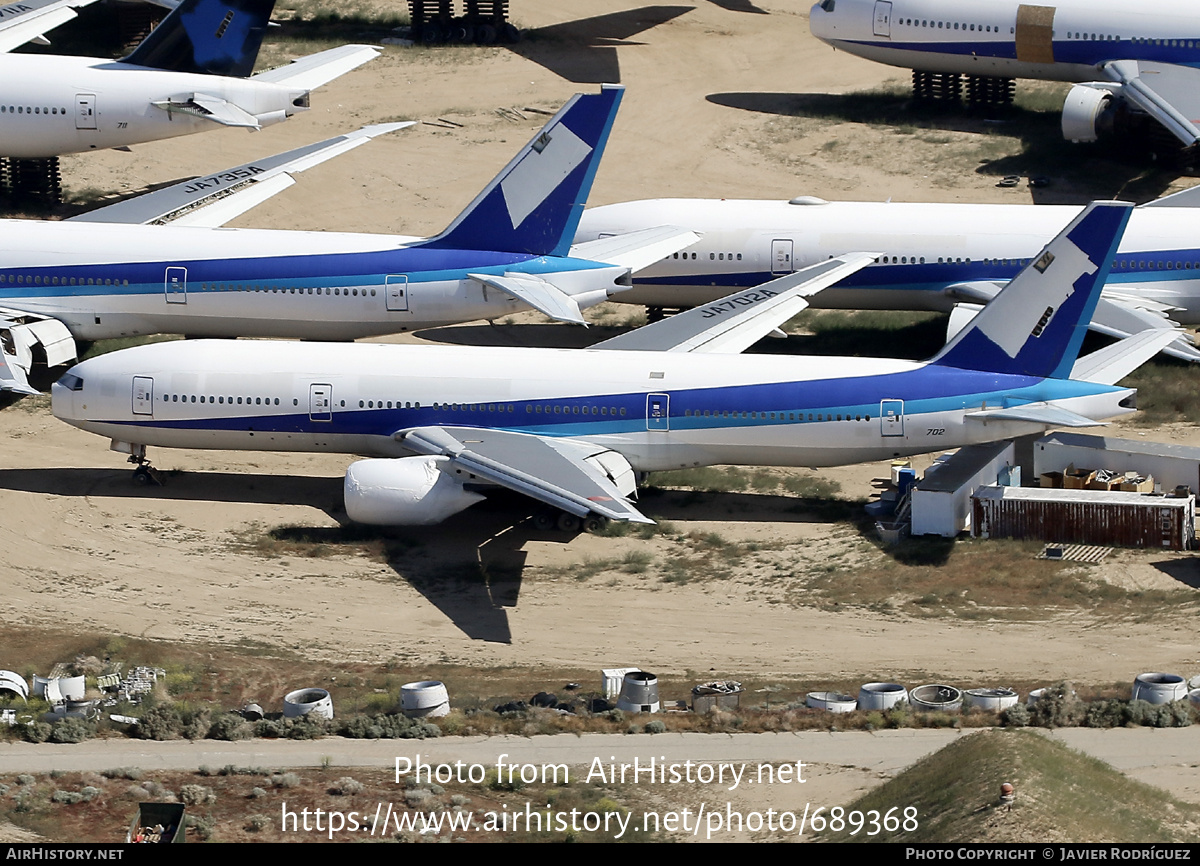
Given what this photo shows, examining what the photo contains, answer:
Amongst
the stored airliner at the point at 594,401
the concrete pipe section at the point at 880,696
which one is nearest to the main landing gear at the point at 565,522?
the stored airliner at the point at 594,401

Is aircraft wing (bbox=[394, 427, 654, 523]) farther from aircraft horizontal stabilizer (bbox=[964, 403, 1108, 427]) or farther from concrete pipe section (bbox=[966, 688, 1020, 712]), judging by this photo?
aircraft horizontal stabilizer (bbox=[964, 403, 1108, 427])

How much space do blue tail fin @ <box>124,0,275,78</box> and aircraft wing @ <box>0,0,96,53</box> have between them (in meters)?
7.42

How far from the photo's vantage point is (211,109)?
7281cm

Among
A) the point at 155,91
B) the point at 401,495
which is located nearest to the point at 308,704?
the point at 401,495

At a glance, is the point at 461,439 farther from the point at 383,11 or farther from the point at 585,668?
the point at 383,11

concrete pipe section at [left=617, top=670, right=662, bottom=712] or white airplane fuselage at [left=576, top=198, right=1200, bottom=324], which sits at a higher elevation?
white airplane fuselage at [left=576, top=198, right=1200, bottom=324]

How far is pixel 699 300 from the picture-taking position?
65.3m

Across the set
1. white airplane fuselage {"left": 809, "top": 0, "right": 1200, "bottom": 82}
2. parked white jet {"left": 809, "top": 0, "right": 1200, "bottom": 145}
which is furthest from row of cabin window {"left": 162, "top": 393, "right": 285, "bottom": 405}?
white airplane fuselage {"left": 809, "top": 0, "right": 1200, "bottom": 82}

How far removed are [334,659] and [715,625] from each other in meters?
8.95

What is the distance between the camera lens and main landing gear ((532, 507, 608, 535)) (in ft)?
172

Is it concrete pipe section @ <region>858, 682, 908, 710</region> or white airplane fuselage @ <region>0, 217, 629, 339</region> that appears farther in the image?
white airplane fuselage @ <region>0, 217, 629, 339</region>

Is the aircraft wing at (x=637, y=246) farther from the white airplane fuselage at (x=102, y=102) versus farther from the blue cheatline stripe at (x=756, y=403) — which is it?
the white airplane fuselage at (x=102, y=102)

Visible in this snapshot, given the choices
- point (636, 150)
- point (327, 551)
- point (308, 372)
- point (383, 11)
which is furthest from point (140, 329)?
point (383, 11)

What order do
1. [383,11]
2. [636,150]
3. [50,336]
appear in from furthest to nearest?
[383,11], [636,150], [50,336]
